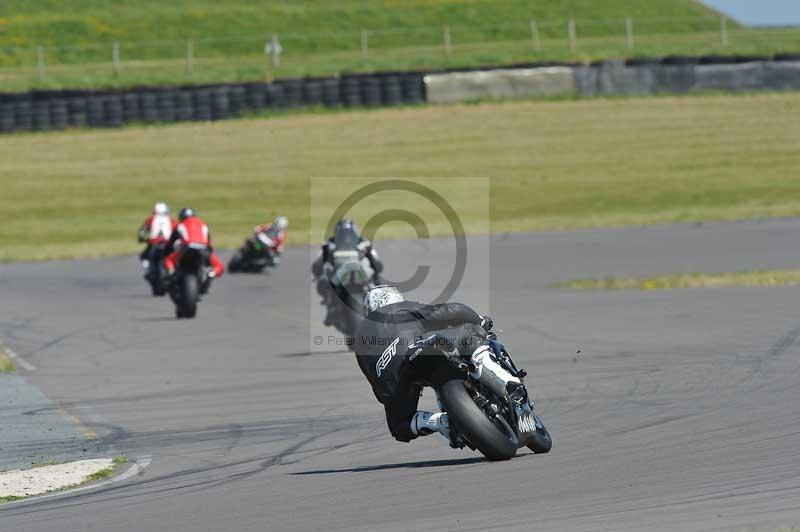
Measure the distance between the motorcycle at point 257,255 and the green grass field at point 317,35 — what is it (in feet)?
57.7

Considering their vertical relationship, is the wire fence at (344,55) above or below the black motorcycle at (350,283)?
above

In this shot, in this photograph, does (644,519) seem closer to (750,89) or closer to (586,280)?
(586,280)

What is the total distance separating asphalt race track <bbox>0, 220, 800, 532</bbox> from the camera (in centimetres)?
701

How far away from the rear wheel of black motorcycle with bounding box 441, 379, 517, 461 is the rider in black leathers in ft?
0.42

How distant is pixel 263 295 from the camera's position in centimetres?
2088

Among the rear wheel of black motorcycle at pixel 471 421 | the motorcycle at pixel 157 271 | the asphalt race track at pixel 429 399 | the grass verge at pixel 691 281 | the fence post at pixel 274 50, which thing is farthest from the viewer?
the fence post at pixel 274 50

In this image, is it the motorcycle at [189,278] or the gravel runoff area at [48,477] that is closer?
the gravel runoff area at [48,477]

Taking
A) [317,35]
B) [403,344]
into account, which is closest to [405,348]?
[403,344]

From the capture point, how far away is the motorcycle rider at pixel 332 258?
14375 millimetres

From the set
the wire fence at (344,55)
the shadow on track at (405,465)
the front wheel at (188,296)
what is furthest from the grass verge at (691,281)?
the wire fence at (344,55)

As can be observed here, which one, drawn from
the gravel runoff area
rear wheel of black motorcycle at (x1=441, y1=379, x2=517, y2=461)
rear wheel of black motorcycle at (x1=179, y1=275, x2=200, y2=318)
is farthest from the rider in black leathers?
rear wheel of black motorcycle at (x1=179, y1=275, x2=200, y2=318)

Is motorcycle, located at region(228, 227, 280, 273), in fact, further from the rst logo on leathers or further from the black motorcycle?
the rst logo on leathers

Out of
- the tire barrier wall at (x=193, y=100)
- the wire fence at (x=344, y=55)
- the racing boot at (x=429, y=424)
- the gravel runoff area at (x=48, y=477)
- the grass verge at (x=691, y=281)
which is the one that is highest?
the wire fence at (x=344, y=55)

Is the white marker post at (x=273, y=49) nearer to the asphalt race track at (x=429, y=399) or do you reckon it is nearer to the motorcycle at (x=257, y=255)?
the motorcycle at (x=257, y=255)
